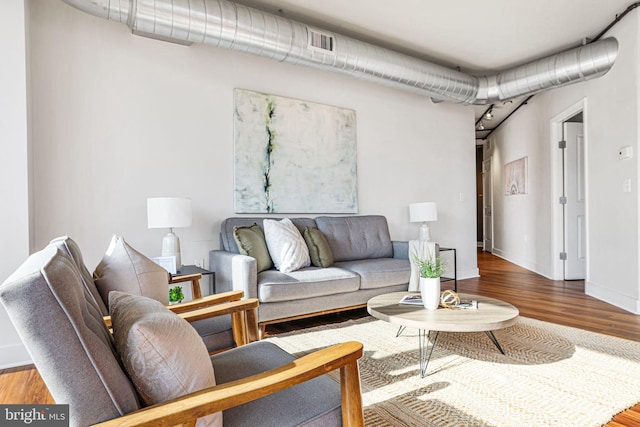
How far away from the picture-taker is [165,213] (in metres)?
2.89

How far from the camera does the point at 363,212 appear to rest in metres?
4.54

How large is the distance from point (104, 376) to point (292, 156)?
11.0 ft

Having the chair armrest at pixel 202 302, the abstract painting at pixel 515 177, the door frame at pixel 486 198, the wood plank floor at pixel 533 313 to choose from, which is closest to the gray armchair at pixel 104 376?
the chair armrest at pixel 202 302

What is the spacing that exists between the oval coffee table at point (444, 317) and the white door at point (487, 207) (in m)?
7.15

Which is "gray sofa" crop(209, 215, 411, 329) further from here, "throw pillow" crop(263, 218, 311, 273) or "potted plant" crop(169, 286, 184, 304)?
"potted plant" crop(169, 286, 184, 304)

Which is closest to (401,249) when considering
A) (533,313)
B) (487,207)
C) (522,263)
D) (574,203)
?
(533,313)

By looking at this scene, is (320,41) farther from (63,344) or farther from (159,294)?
(63,344)

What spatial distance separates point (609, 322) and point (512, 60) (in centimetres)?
322

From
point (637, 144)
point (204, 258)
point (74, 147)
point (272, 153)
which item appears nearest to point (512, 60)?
point (637, 144)

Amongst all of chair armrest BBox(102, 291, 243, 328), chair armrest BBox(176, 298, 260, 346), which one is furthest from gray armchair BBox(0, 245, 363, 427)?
chair armrest BBox(102, 291, 243, 328)

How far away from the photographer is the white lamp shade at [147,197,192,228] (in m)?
2.88

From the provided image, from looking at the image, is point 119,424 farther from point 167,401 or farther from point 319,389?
point 319,389

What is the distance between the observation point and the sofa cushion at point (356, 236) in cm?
387

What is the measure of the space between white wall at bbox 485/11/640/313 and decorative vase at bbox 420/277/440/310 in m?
2.48
